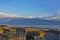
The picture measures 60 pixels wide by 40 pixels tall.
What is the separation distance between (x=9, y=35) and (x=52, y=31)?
9.40m

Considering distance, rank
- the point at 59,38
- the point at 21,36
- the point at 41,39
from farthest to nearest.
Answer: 1. the point at 59,38
2. the point at 41,39
3. the point at 21,36

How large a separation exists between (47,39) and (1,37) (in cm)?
518

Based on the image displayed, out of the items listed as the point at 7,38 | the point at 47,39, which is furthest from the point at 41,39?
the point at 7,38

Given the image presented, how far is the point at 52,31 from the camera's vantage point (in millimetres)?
25781

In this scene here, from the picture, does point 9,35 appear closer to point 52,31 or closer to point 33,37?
point 33,37

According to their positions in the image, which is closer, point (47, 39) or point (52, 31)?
point (47, 39)

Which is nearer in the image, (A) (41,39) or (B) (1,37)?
(B) (1,37)

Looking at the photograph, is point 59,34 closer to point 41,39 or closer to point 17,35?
point 41,39

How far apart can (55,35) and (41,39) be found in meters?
4.10

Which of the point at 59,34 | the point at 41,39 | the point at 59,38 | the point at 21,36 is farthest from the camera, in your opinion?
the point at 59,34

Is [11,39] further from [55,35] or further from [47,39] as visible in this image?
[55,35]

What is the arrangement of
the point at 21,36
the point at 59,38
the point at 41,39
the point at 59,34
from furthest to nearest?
the point at 59,34 → the point at 59,38 → the point at 41,39 → the point at 21,36

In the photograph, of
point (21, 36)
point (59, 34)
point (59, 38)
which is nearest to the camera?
point (21, 36)

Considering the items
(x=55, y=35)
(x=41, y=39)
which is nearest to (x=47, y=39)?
(x=41, y=39)
